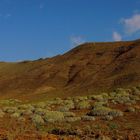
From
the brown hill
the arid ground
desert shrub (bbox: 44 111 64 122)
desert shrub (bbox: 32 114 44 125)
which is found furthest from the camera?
the brown hill

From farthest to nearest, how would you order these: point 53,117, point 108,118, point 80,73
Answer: point 80,73, point 53,117, point 108,118

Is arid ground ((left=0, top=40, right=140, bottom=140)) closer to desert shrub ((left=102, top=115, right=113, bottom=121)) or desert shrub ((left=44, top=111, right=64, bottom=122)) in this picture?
desert shrub ((left=44, top=111, right=64, bottom=122))

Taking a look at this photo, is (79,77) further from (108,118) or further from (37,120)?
(37,120)

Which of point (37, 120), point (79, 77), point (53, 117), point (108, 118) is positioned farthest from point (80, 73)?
point (37, 120)

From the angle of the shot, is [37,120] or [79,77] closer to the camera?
[37,120]

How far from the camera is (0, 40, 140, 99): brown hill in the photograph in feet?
188

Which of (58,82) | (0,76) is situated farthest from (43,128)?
(0,76)

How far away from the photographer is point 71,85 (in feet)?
206

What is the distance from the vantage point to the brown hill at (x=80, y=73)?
188 ft

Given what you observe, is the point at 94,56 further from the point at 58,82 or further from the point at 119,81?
the point at 119,81

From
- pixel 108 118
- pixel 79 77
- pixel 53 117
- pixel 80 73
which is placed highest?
pixel 80 73

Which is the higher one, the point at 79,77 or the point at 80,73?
the point at 80,73

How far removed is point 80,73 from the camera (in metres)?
67.4

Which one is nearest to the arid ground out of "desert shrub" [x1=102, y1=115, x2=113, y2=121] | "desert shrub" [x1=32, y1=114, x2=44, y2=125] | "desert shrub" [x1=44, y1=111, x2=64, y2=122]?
"desert shrub" [x1=44, y1=111, x2=64, y2=122]
